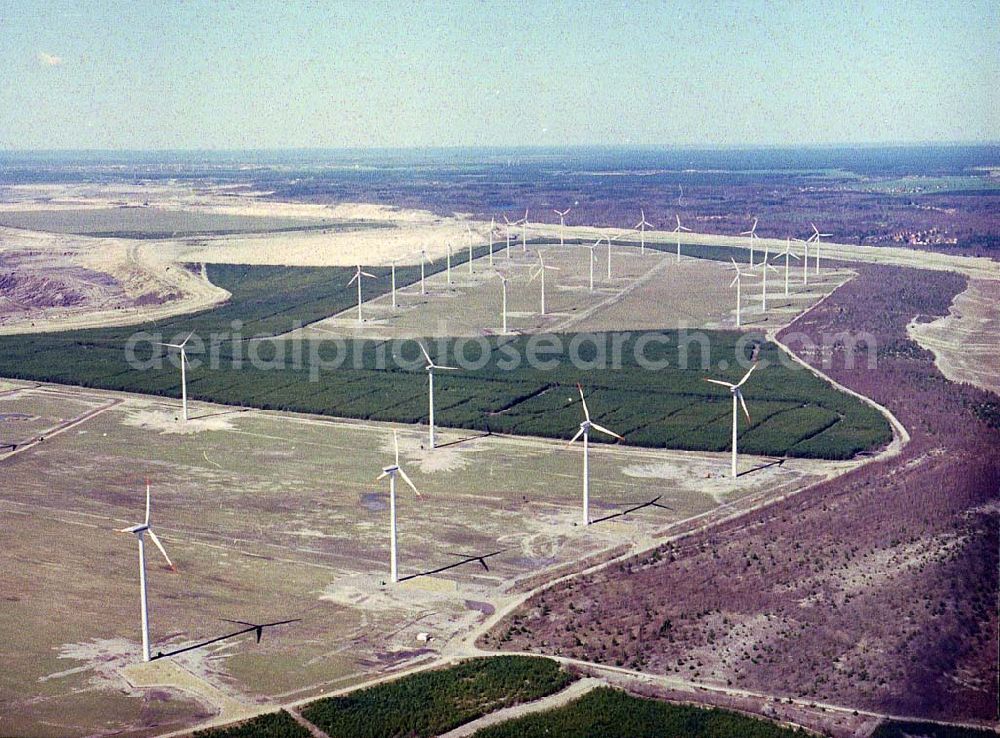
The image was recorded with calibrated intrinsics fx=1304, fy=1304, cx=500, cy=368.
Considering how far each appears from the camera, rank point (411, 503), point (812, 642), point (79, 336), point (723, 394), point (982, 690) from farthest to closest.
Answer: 1. point (79, 336)
2. point (723, 394)
3. point (411, 503)
4. point (812, 642)
5. point (982, 690)

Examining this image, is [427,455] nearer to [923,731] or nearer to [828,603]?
[828,603]

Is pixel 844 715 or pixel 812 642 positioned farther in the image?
pixel 812 642

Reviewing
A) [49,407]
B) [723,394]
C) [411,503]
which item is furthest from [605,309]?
[411,503]

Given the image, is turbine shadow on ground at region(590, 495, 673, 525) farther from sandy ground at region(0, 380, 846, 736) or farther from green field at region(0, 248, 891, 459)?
green field at region(0, 248, 891, 459)

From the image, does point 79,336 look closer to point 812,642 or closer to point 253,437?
point 253,437

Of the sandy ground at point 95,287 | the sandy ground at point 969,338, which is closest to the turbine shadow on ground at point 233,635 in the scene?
the sandy ground at point 969,338

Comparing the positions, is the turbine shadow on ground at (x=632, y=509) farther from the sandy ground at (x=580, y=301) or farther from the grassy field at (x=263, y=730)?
the sandy ground at (x=580, y=301)

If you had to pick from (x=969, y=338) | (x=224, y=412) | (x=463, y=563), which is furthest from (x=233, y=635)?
(x=969, y=338)

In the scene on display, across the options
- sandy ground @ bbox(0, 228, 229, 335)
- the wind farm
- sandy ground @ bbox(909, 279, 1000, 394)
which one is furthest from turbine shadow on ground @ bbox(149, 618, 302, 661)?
sandy ground @ bbox(0, 228, 229, 335)
